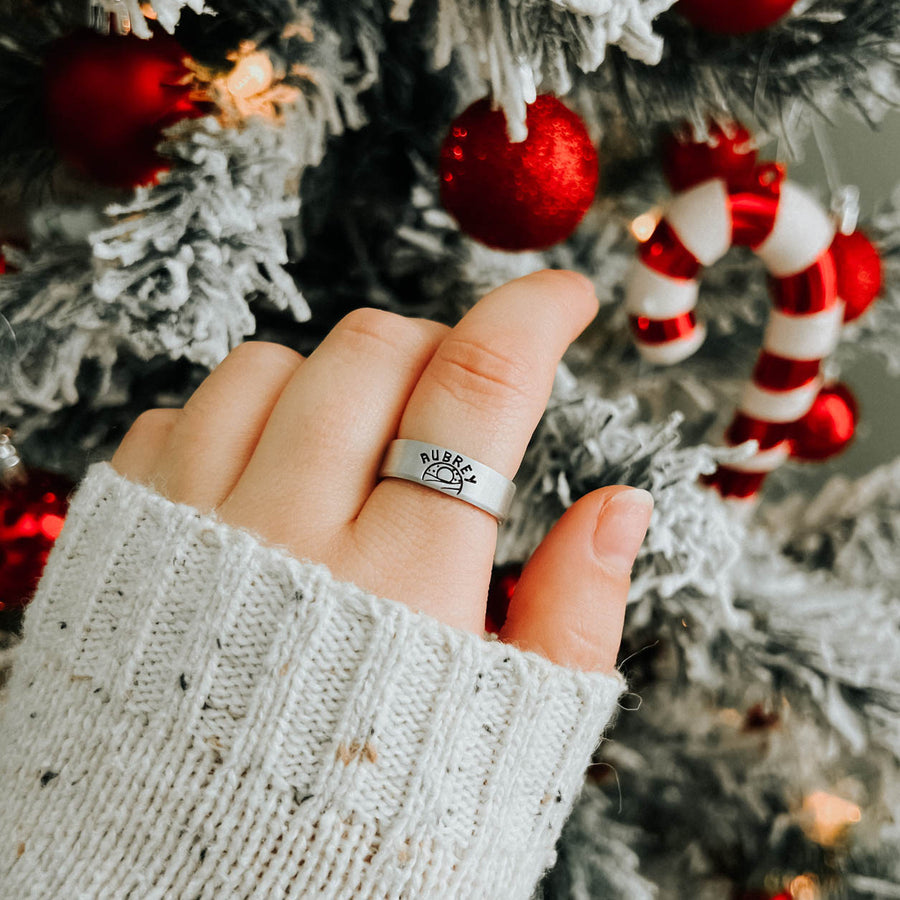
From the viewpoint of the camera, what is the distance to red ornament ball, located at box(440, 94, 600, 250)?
0.49 m

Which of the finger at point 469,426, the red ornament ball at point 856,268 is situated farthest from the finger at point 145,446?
the red ornament ball at point 856,268

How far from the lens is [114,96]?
19.2 inches

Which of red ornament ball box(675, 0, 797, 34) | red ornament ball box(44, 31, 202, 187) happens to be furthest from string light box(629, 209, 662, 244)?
red ornament ball box(44, 31, 202, 187)

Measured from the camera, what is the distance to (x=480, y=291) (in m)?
0.69

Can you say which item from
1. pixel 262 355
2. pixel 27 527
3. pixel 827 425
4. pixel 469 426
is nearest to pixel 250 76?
pixel 262 355

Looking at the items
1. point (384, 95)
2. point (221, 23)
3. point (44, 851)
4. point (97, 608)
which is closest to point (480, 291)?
point (384, 95)

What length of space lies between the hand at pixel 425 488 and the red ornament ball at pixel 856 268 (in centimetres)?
29

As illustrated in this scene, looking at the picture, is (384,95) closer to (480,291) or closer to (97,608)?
(480,291)

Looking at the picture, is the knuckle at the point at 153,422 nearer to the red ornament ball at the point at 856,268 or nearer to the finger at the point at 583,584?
the finger at the point at 583,584

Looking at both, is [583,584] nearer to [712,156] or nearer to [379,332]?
[379,332]

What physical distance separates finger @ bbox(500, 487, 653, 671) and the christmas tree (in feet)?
0.27

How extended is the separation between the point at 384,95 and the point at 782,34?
0.33 meters

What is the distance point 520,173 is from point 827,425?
50 centimetres

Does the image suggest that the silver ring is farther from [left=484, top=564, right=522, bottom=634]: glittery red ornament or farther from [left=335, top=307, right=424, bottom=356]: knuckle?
[left=484, top=564, right=522, bottom=634]: glittery red ornament
